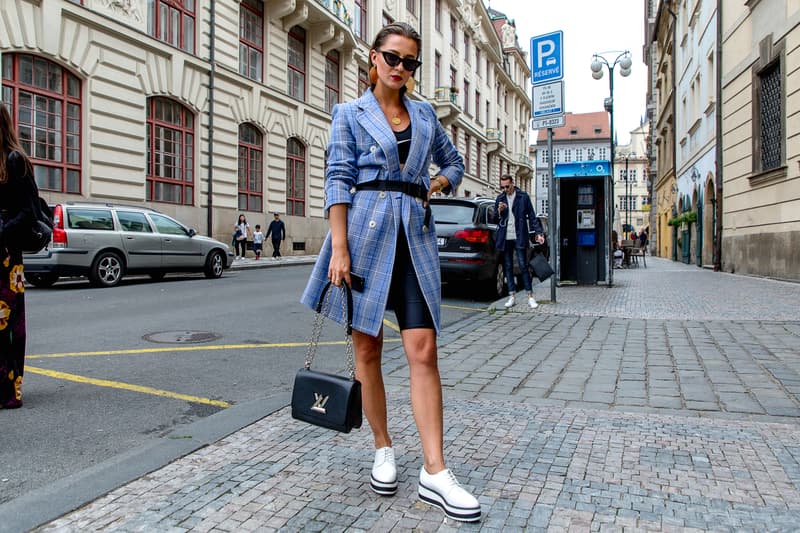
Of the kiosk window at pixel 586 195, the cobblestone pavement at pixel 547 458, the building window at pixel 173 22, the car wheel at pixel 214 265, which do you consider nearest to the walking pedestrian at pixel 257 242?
the building window at pixel 173 22

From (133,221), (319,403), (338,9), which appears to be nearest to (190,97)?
(133,221)

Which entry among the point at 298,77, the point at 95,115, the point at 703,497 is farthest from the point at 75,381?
the point at 298,77

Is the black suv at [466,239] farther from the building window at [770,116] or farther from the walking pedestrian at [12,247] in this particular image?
the building window at [770,116]

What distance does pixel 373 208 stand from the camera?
2.66m

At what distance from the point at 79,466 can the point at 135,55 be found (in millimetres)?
18889

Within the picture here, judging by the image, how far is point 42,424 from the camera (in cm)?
370

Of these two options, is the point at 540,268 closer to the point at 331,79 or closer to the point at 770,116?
the point at 770,116

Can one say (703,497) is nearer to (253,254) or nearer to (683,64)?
(253,254)

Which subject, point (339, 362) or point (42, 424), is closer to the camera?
point (42, 424)

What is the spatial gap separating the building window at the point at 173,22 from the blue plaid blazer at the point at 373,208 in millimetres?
19952

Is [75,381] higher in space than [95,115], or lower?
lower

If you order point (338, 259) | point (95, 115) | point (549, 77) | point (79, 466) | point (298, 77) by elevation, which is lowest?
point (79, 466)

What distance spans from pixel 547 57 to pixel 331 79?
2226 centimetres

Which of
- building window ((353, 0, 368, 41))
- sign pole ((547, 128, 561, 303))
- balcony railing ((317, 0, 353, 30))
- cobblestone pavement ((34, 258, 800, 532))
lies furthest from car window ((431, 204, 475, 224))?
building window ((353, 0, 368, 41))
